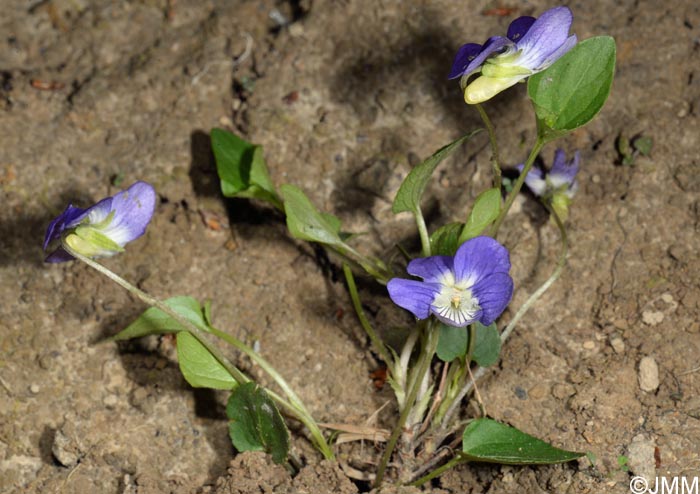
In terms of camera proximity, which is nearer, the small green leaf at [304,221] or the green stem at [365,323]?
the small green leaf at [304,221]

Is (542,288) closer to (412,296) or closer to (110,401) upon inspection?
(412,296)

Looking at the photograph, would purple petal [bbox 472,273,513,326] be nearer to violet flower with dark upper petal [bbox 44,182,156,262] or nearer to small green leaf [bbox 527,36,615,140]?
small green leaf [bbox 527,36,615,140]

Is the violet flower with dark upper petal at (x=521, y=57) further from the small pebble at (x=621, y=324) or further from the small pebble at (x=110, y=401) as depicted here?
the small pebble at (x=110, y=401)

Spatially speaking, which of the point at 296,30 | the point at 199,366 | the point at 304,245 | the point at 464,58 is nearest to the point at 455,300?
the point at 464,58

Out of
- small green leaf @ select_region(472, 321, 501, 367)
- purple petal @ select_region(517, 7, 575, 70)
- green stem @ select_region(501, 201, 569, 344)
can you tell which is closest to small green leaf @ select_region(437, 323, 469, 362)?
small green leaf @ select_region(472, 321, 501, 367)

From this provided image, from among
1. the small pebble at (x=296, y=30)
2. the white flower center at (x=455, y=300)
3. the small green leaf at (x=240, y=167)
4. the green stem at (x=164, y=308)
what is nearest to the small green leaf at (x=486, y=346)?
the white flower center at (x=455, y=300)

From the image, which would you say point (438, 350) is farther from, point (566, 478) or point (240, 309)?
point (240, 309)
